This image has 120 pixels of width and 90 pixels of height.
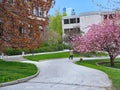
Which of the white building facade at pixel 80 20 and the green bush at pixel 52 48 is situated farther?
the white building facade at pixel 80 20

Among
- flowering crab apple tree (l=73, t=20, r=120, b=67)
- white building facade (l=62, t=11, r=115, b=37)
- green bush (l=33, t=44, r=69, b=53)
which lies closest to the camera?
flowering crab apple tree (l=73, t=20, r=120, b=67)

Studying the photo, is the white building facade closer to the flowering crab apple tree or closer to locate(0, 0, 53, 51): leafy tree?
the flowering crab apple tree

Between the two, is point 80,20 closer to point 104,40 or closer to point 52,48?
point 52,48

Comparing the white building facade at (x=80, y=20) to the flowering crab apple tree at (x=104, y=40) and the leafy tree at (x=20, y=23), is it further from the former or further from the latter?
the leafy tree at (x=20, y=23)

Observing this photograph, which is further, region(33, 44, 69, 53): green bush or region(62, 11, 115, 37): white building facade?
region(62, 11, 115, 37): white building facade

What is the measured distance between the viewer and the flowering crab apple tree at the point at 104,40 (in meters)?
37.0

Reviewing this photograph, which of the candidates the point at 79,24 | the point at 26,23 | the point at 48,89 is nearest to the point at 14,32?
the point at 26,23

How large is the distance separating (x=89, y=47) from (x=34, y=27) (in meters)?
9.93

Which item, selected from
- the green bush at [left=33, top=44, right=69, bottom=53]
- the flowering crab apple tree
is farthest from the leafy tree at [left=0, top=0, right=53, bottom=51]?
the green bush at [left=33, top=44, right=69, bottom=53]

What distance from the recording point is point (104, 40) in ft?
123

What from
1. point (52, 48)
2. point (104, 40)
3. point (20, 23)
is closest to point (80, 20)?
point (52, 48)

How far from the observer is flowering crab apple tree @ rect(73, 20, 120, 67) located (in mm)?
37031

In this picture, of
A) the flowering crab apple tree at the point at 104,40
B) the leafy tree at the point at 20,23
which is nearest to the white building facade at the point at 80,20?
the flowering crab apple tree at the point at 104,40

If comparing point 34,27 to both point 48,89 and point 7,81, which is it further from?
point 48,89
